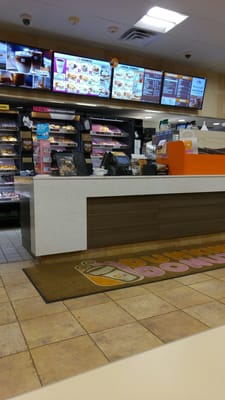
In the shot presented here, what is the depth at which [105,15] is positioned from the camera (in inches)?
178

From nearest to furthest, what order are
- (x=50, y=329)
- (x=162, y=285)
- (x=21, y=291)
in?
(x=50, y=329) < (x=21, y=291) < (x=162, y=285)

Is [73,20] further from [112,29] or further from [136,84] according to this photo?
[136,84]

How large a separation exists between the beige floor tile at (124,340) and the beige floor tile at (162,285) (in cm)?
67

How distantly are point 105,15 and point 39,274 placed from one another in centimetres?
377

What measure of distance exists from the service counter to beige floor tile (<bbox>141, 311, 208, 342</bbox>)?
1.51 metres

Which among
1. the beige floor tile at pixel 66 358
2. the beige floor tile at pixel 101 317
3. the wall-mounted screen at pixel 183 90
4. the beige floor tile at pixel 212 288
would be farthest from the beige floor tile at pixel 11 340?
the wall-mounted screen at pixel 183 90

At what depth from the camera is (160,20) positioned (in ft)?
15.2

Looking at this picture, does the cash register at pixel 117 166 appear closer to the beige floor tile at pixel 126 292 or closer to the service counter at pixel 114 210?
the service counter at pixel 114 210

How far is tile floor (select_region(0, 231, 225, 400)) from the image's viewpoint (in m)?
1.64

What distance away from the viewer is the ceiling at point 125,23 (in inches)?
166

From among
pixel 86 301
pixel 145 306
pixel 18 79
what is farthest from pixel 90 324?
pixel 18 79

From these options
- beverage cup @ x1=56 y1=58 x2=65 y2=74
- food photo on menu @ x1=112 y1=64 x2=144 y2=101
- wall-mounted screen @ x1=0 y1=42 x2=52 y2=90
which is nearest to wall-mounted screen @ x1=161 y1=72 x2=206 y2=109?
food photo on menu @ x1=112 y1=64 x2=144 y2=101

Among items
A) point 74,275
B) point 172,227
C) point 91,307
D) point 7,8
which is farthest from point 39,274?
point 7,8

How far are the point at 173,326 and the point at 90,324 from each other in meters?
0.55
